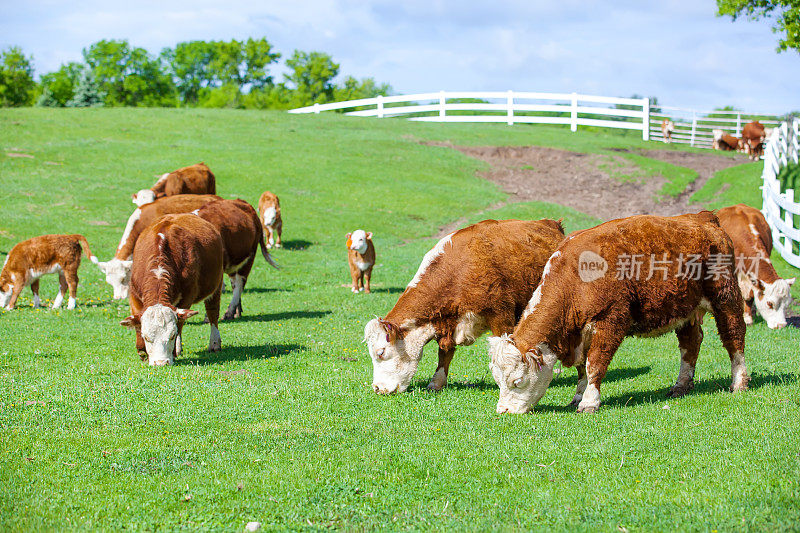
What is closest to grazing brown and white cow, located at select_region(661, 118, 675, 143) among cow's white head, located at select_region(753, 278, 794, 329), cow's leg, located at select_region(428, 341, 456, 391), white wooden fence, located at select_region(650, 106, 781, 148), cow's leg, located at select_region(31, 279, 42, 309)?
white wooden fence, located at select_region(650, 106, 781, 148)

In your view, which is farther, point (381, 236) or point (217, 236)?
point (381, 236)

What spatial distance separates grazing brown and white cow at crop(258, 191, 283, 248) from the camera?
23.4 meters

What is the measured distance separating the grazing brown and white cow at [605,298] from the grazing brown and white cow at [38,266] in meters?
10.9

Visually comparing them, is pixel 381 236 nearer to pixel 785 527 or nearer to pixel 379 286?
pixel 379 286

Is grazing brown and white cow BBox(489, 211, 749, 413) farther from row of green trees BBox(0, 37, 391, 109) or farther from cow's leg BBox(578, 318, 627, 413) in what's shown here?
row of green trees BBox(0, 37, 391, 109)

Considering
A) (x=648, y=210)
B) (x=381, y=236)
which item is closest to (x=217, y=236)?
(x=381, y=236)

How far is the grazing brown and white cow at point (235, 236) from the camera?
47.1ft

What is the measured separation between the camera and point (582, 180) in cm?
3434

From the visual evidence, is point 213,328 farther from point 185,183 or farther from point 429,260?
point 185,183

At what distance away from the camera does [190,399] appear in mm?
8562

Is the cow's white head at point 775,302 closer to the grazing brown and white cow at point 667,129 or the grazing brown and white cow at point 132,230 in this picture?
the grazing brown and white cow at point 132,230

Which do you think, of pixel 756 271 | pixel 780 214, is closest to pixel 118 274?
pixel 756 271

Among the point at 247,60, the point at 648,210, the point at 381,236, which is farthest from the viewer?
the point at 247,60

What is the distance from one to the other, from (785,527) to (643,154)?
3662cm
